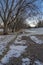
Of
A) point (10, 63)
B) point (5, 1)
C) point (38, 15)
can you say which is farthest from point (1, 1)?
point (10, 63)

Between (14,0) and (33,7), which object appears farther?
(14,0)

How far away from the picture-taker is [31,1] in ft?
95.7

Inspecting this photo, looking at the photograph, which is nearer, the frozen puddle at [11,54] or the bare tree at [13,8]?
the frozen puddle at [11,54]

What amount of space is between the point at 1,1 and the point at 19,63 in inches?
1035

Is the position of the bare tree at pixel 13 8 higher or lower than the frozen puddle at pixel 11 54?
higher

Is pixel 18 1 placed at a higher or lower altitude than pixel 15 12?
higher

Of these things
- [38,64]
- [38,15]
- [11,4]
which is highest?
[11,4]

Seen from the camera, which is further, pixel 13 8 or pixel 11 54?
pixel 13 8

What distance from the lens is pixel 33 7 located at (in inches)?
1114

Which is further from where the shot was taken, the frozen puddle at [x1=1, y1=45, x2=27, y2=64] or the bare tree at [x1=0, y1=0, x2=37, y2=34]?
the bare tree at [x1=0, y1=0, x2=37, y2=34]

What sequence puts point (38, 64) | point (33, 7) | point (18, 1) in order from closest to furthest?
point (38, 64), point (33, 7), point (18, 1)

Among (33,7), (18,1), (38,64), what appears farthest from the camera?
(18,1)

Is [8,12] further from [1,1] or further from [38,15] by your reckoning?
[38,15]

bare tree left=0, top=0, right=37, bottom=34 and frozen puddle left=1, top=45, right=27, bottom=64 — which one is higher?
bare tree left=0, top=0, right=37, bottom=34
